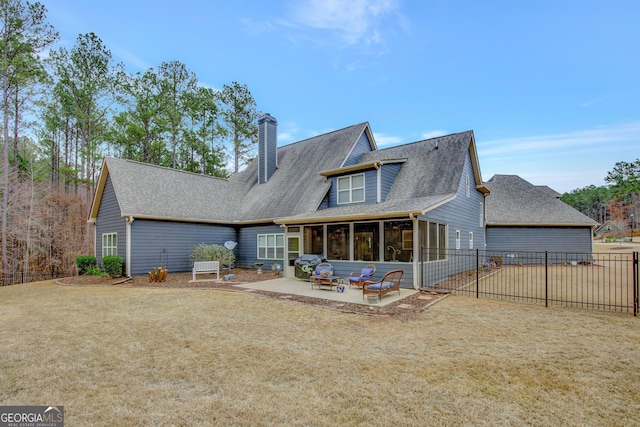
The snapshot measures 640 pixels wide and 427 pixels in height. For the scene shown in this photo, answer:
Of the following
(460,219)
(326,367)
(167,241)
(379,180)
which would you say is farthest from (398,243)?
(167,241)

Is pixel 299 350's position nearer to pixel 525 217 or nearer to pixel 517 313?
pixel 517 313

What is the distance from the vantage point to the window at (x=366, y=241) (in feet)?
38.9

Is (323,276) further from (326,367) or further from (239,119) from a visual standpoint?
(239,119)

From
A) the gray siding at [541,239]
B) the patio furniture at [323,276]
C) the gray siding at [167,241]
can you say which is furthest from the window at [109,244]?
the gray siding at [541,239]

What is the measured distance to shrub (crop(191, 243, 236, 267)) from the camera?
52.0ft

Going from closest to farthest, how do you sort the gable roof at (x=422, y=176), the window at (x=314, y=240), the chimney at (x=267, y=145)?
the gable roof at (x=422, y=176) < the window at (x=314, y=240) < the chimney at (x=267, y=145)

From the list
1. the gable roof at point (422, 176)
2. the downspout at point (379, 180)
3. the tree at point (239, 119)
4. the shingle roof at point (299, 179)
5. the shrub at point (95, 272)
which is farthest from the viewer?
the tree at point (239, 119)

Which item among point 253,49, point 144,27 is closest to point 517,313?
point 253,49

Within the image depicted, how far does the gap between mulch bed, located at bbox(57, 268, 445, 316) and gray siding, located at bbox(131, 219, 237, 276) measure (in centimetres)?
67

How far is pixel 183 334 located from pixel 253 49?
16.2 meters

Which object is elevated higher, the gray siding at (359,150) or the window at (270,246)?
the gray siding at (359,150)

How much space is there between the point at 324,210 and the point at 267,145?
872 centimetres

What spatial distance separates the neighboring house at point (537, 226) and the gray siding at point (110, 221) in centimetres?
2171

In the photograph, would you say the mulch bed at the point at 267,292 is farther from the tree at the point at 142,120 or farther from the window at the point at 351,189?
the tree at the point at 142,120
